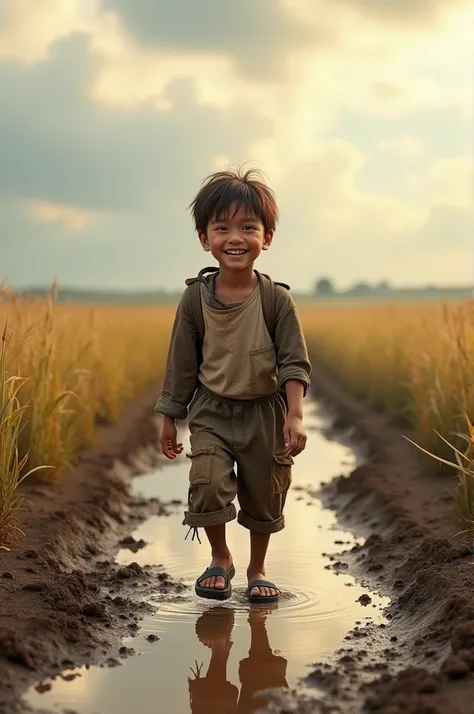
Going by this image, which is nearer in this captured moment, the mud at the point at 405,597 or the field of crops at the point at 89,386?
the mud at the point at 405,597

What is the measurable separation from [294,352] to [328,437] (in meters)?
6.58

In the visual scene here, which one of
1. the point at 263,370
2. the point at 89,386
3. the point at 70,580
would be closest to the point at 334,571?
the point at 263,370

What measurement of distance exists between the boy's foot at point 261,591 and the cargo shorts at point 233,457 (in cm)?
19

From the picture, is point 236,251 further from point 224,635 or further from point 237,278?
point 224,635

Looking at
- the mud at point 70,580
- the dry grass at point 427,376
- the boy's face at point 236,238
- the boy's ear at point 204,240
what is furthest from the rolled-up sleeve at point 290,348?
the mud at point 70,580

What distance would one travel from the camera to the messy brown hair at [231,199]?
4.18 metres

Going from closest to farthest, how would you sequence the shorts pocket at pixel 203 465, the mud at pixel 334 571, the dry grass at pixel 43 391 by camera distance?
the mud at pixel 334 571
the shorts pocket at pixel 203 465
the dry grass at pixel 43 391

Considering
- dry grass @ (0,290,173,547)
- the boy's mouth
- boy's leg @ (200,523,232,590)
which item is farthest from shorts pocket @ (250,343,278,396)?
dry grass @ (0,290,173,547)

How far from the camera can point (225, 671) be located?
356 centimetres

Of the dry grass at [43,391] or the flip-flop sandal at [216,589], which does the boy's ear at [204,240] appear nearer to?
the dry grass at [43,391]

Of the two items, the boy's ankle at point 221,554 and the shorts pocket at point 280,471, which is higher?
the shorts pocket at point 280,471

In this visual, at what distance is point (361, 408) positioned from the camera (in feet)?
40.8

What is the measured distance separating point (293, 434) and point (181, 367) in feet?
1.96

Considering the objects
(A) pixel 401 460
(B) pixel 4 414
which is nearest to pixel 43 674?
(B) pixel 4 414
